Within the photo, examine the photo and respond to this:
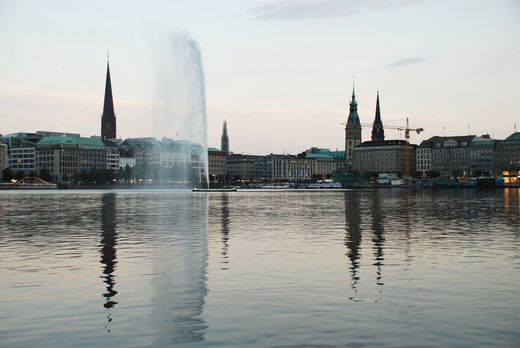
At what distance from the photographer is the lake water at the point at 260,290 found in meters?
13.1

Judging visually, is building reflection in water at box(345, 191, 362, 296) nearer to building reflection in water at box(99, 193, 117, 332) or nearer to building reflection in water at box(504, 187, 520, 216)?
building reflection in water at box(99, 193, 117, 332)

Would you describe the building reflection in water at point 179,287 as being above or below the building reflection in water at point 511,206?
above

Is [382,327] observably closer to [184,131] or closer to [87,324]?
[87,324]

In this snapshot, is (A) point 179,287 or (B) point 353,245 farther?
(B) point 353,245

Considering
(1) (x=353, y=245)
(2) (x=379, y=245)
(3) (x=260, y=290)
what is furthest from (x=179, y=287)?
(2) (x=379, y=245)

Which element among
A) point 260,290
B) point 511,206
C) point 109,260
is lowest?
point 511,206

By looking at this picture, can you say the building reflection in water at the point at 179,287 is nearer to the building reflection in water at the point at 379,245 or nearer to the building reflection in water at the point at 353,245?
the building reflection in water at the point at 353,245

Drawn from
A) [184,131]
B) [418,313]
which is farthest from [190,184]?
[418,313]

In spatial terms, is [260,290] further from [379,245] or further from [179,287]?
[379,245]

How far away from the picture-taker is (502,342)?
41.0ft

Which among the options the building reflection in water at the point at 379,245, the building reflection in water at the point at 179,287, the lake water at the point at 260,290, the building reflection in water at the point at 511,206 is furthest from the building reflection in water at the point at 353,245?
the building reflection in water at the point at 511,206

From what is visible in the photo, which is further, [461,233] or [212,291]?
[461,233]

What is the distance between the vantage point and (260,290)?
59.1 feet

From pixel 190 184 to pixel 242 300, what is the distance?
18307 cm
